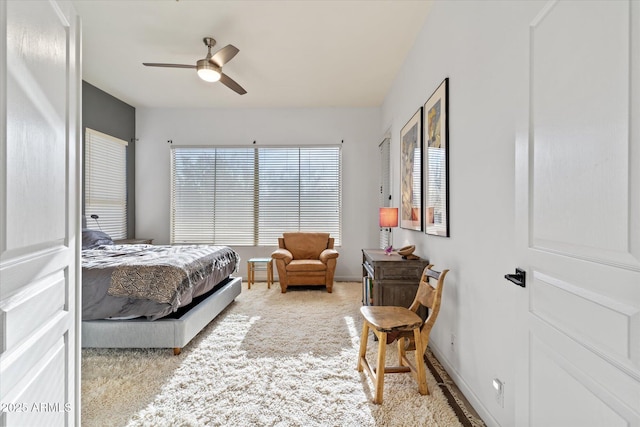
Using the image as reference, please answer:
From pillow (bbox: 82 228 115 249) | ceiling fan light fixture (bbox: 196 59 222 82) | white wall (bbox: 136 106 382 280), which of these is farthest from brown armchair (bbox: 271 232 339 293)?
ceiling fan light fixture (bbox: 196 59 222 82)

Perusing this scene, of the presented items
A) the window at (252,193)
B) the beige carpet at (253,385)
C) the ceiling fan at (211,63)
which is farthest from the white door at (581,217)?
the window at (252,193)

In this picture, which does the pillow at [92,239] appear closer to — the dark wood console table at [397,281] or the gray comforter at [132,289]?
the gray comforter at [132,289]

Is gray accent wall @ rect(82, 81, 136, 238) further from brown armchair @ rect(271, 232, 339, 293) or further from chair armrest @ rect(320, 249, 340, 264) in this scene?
chair armrest @ rect(320, 249, 340, 264)

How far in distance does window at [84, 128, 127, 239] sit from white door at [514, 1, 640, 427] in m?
5.34

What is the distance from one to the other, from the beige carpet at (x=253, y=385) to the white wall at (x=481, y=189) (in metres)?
0.37

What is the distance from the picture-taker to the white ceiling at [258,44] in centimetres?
264

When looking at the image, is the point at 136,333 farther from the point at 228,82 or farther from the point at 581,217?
the point at 581,217

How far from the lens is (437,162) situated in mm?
2391

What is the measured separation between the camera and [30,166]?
0.90 metres

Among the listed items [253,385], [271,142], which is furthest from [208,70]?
[253,385]

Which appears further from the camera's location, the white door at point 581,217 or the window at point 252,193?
the window at point 252,193

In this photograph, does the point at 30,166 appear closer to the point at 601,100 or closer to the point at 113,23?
the point at 601,100

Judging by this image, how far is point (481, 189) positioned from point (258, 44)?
2.81 m

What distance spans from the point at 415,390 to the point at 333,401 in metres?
0.56
